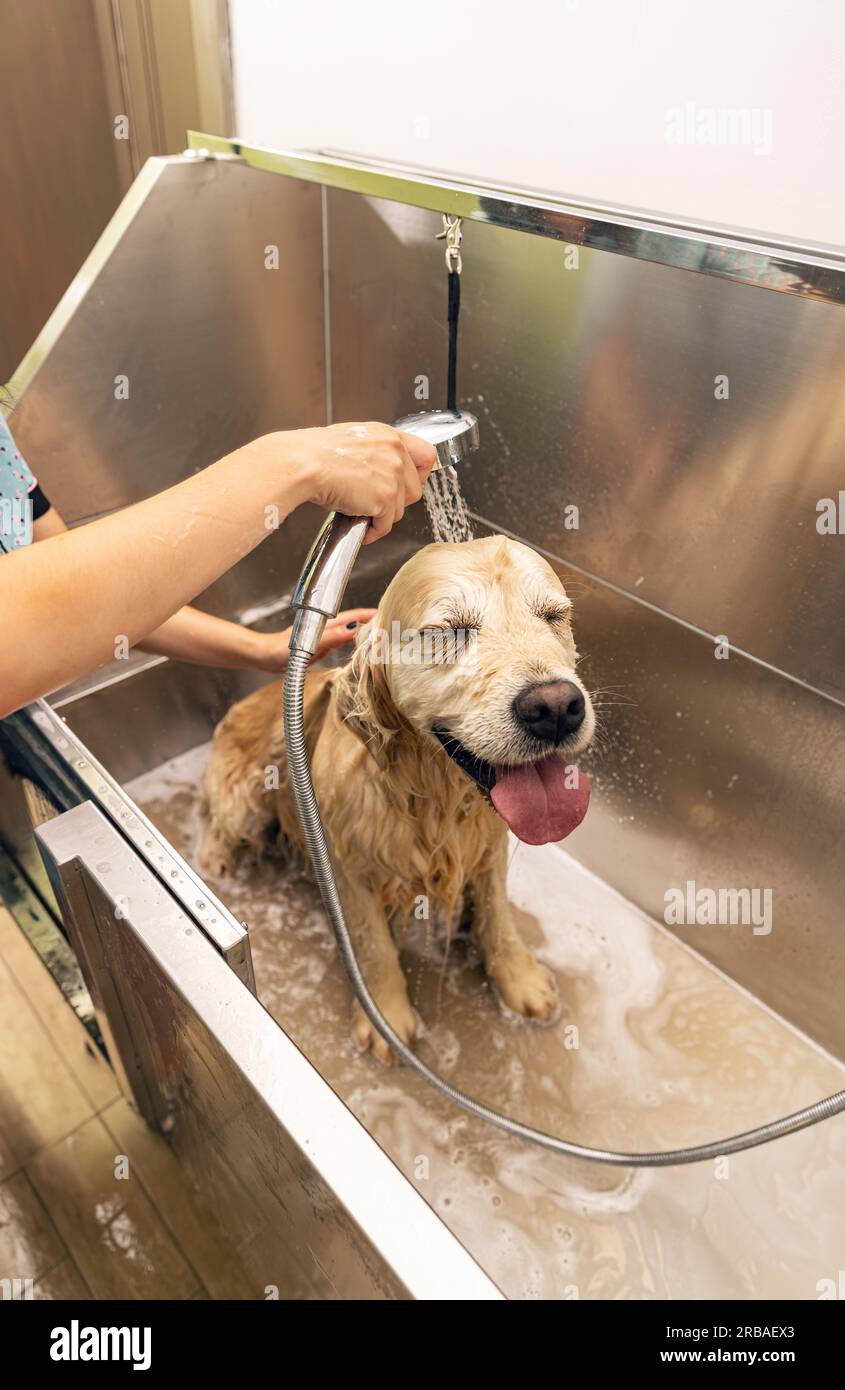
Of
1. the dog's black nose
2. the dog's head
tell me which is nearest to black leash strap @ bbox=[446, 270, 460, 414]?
the dog's head

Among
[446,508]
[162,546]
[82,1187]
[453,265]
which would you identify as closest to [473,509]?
[446,508]

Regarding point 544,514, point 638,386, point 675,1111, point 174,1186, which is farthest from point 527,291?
point 174,1186

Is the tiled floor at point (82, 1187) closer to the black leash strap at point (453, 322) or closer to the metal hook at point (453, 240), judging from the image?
the black leash strap at point (453, 322)

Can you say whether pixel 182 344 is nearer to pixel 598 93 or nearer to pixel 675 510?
pixel 598 93

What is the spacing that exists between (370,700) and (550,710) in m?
0.26

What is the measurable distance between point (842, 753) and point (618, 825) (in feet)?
1.42

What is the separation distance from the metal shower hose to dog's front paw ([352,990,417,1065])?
14 centimetres

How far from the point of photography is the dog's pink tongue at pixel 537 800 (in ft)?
3.07

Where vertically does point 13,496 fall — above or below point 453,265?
below

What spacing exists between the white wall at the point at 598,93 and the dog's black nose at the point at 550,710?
2.47 feet

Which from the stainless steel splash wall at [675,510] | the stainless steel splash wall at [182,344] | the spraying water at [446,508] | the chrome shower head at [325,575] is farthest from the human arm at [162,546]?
the stainless steel splash wall at [182,344]

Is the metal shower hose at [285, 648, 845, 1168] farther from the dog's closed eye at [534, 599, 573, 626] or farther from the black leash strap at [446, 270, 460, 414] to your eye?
the black leash strap at [446, 270, 460, 414]

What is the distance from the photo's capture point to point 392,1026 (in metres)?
1.33

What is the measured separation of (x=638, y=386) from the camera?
1.18m
